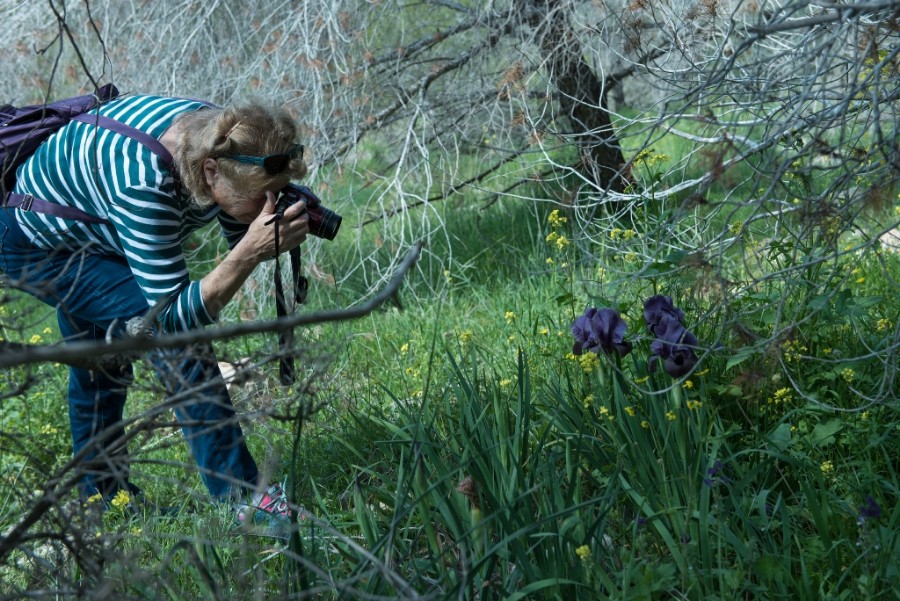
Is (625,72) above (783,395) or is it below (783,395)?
above

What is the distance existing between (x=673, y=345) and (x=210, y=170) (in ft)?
4.76

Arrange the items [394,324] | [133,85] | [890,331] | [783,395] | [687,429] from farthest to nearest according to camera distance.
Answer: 1. [133,85]
2. [394,324]
3. [890,331]
4. [783,395]
5. [687,429]

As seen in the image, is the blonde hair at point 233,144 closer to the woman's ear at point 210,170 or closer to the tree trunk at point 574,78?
the woman's ear at point 210,170

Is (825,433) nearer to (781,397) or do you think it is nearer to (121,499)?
(781,397)

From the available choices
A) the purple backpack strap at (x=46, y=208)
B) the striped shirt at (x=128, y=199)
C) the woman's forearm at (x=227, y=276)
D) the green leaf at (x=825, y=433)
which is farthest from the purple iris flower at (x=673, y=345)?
the purple backpack strap at (x=46, y=208)

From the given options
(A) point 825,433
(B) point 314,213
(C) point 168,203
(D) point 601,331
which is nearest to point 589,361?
(D) point 601,331

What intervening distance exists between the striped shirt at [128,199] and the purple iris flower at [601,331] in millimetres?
1148

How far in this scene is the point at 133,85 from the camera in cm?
540

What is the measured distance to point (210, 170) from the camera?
2.91m

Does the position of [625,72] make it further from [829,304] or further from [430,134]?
[829,304]

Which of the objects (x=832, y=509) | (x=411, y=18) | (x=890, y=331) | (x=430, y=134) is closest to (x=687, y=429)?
(x=832, y=509)

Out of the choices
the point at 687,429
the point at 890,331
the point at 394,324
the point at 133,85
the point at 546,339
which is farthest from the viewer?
the point at 133,85

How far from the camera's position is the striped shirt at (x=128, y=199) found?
9.41 feet

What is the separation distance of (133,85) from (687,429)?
4.05 metres
